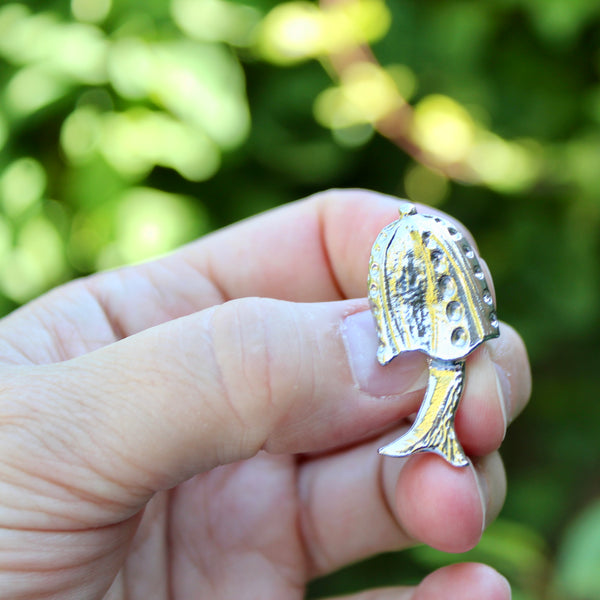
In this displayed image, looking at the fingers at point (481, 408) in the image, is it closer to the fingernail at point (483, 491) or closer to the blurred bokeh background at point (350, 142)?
the fingernail at point (483, 491)

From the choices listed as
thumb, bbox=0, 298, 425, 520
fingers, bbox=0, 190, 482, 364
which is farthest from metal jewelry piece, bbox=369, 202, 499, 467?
fingers, bbox=0, 190, 482, 364

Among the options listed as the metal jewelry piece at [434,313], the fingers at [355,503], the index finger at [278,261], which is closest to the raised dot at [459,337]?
the metal jewelry piece at [434,313]

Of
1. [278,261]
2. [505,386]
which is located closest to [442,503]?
[505,386]

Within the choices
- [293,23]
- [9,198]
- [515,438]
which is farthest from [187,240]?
[515,438]

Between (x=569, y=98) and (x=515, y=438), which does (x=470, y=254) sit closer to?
(x=569, y=98)

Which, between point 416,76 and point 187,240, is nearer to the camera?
point 187,240

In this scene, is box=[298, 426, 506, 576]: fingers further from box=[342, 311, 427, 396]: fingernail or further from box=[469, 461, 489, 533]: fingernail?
box=[342, 311, 427, 396]: fingernail
